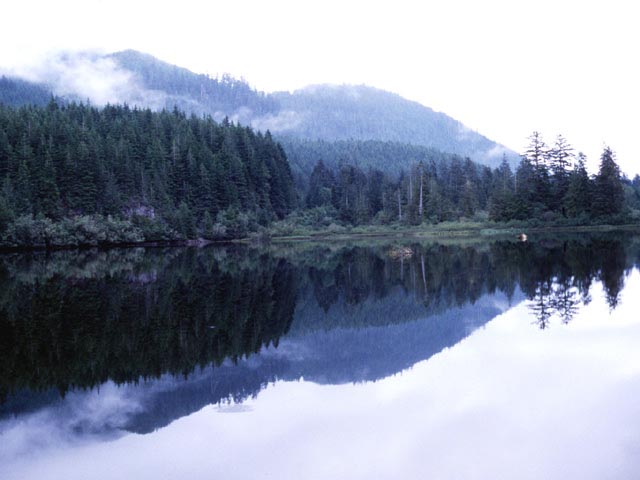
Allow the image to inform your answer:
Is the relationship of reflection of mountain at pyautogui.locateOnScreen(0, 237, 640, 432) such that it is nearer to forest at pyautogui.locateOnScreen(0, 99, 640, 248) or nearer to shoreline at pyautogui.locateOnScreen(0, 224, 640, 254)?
shoreline at pyautogui.locateOnScreen(0, 224, 640, 254)

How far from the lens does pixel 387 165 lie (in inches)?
7032

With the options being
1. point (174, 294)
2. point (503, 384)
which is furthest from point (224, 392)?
point (174, 294)

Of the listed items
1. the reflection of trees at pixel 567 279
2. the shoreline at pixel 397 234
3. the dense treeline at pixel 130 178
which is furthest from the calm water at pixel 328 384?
the dense treeline at pixel 130 178

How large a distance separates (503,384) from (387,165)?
171090 millimetres

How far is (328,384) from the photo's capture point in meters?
11.2

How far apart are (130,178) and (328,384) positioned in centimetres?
8336

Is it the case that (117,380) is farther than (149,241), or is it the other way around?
(149,241)

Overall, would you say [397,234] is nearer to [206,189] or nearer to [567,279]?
[206,189]

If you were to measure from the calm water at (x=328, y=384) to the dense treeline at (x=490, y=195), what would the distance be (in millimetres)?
57783

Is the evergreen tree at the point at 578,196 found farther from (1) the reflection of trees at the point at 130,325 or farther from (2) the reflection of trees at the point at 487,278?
(1) the reflection of trees at the point at 130,325

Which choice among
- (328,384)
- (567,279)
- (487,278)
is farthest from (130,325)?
(567,279)

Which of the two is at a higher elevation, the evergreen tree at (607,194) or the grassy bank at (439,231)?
the evergreen tree at (607,194)

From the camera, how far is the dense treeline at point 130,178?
236 feet

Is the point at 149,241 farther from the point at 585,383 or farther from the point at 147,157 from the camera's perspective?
the point at 585,383
